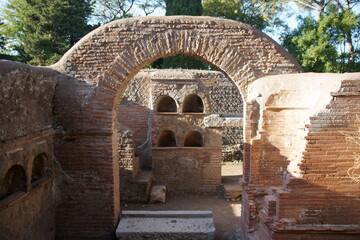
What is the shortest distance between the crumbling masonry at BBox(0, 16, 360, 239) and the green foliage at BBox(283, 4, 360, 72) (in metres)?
9.37

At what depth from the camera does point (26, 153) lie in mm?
4738

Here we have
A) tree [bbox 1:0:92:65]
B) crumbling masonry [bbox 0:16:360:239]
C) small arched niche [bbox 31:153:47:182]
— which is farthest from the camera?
tree [bbox 1:0:92:65]

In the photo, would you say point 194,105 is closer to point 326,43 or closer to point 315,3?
point 326,43

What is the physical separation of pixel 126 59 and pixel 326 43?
439 inches

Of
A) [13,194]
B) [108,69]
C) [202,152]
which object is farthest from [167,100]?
[13,194]

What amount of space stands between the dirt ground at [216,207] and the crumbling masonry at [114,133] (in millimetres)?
1439

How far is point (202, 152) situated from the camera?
9.98 meters

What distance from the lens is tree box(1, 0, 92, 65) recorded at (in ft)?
56.7

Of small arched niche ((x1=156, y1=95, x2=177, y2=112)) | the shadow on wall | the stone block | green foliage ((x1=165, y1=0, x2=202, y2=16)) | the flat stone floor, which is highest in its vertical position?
green foliage ((x1=165, y1=0, x2=202, y2=16))

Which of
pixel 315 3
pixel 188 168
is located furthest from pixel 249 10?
pixel 188 168

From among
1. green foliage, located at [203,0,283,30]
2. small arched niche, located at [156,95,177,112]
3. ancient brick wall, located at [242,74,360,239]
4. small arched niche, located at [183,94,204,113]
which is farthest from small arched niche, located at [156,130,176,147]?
green foliage, located at [203,0,283,30]

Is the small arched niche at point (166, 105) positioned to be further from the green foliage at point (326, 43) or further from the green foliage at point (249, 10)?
the green foliage at point (249, 10)

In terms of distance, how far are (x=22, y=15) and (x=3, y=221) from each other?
56.8 feet

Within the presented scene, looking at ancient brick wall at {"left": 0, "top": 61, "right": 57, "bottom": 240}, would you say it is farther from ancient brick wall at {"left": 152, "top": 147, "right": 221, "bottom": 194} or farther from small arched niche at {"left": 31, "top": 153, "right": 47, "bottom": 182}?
ancient brick wall at {"left": 152, "top": 147, "right": 221, "bottom": 194}
